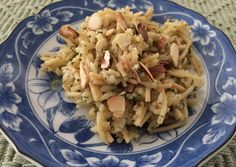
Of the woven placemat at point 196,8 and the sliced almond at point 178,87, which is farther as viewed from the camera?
the woven placemat at point 196,8

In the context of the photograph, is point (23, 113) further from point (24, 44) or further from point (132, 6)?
point (132, 6)

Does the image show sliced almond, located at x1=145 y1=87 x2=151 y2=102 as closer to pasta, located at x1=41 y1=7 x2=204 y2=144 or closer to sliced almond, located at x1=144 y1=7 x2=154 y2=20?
pasta, located at x1=41 y1=7 x2=204 y2=144

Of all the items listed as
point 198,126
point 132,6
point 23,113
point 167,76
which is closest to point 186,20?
point 132,6

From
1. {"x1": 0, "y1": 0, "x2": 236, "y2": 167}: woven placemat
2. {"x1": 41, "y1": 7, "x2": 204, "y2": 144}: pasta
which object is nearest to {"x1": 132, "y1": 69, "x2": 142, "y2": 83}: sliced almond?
{"x1": 41, "y1": 7, "x2": 204, "y2": 144}: pasta

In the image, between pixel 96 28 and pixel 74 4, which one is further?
pixel 74 4

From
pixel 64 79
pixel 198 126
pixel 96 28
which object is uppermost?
pixel 96 28

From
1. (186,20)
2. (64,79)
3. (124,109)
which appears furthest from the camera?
(186,20)

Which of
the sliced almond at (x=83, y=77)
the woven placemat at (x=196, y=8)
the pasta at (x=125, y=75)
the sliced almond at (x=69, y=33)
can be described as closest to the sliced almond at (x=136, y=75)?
the pasta at (x=125, y=75)

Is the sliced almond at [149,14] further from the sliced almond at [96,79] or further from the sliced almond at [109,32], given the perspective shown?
the sliced almond at [96,79]
